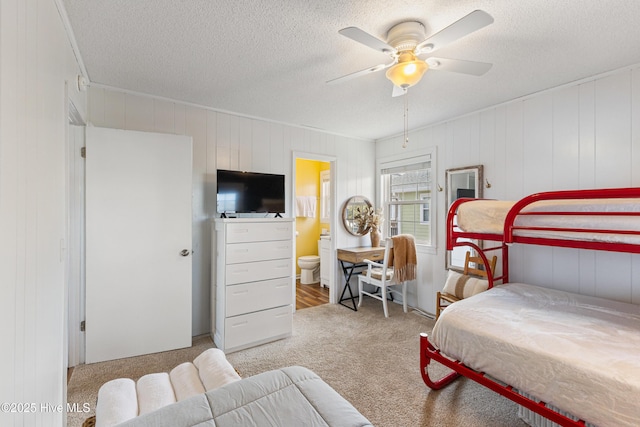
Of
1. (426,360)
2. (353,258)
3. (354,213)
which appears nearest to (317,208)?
(354,213)

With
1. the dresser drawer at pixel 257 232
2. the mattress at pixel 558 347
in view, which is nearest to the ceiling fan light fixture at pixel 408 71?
the mattress at pixel 558 347

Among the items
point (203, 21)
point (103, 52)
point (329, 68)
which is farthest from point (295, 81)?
point (103, 52)

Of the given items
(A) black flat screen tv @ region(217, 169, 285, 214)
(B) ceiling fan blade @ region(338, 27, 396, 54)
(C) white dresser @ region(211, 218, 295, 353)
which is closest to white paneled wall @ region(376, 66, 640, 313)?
(B) ceiling fan blade @ region(338, 27, 396, 54)

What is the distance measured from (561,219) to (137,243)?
10.9ft

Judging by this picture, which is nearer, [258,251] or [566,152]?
[566,152]

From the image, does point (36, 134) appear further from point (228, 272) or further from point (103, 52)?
point (228, 272)

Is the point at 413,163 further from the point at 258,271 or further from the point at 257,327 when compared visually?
the point at 257,327

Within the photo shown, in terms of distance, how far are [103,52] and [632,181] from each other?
13.4 ft

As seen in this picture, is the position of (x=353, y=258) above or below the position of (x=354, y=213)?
below

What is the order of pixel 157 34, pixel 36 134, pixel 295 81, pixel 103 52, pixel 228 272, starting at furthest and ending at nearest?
pixel 228 272, pixel 295 81, pixel 103 52, pixel 157 34, pixel 36 134

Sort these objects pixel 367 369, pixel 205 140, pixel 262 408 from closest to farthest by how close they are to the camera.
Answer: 1. pixel 262 408
2. pixel 367 369
3. pixel 205 140

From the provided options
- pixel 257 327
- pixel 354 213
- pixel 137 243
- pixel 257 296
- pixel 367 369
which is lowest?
pixel 367 369

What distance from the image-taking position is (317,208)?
5.68 m

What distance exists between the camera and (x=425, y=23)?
5.49 feet
